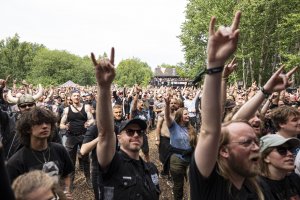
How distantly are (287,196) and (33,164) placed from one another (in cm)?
237

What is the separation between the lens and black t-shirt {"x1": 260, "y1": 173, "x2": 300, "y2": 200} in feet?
9.70

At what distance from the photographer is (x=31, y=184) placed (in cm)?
233

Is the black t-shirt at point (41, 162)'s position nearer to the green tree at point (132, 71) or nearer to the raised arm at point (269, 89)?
the raised arm at point (269, 89)

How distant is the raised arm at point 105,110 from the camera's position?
8.48 ft

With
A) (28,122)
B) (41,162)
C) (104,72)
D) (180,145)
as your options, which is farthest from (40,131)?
(180,145)

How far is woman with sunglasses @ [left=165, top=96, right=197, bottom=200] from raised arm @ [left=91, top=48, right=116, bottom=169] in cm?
320

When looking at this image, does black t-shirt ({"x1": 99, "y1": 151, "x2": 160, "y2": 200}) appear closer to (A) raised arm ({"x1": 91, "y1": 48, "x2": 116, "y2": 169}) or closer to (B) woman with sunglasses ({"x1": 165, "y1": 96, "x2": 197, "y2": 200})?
(A) raised arm ({"x1": 91, "y1": 48, "x2": 116, "y2": 169})

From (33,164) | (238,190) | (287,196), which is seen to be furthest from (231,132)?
(33,164)

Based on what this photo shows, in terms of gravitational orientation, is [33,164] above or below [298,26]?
below

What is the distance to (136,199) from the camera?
9.96ft

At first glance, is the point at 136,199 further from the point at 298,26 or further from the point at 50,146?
the point at 298,26

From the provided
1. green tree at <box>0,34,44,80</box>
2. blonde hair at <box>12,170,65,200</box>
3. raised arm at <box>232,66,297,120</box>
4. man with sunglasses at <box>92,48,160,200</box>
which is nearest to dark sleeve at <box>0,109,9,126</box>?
man with sunglasses at <box>92,48,160,200</box>

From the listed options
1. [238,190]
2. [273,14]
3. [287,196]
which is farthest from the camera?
[273,14]

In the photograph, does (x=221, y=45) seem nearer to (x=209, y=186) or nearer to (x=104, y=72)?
(x=209, y=186)
